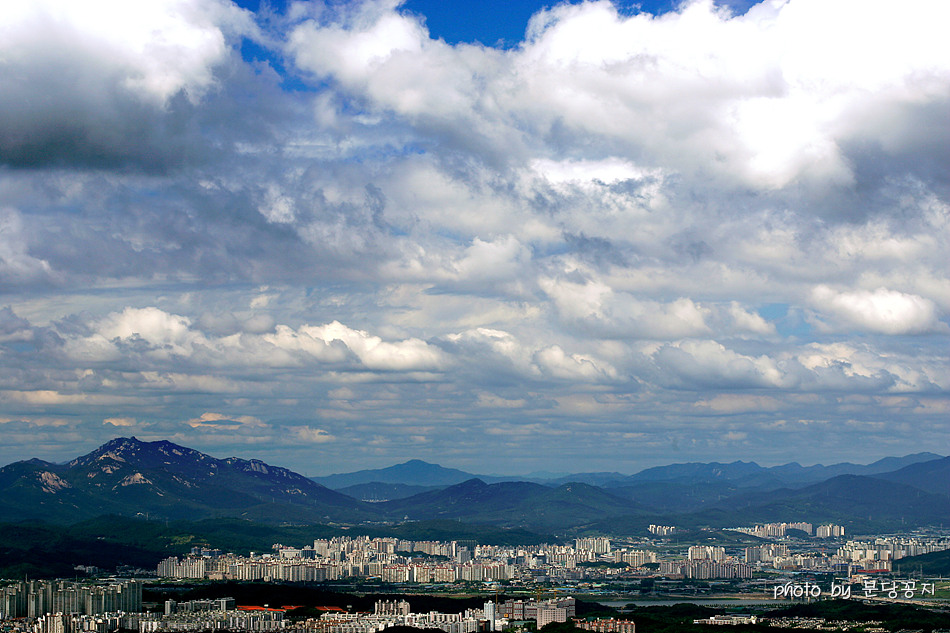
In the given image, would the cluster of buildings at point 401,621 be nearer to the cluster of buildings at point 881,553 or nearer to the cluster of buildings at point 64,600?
the cluster of buildings at point 64,600

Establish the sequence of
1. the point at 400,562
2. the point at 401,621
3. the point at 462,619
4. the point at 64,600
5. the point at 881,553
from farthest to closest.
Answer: the point at 881,553
the point at 400,562
the point at 64,600
the point at 462,619
the point at 401,621

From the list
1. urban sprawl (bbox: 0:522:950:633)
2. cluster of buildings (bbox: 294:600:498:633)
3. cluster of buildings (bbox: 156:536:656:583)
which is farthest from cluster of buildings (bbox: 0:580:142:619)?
cluster of buildings (bbox: 156:536:656:583)

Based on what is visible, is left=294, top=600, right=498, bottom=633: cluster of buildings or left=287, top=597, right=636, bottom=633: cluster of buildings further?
left=287, top=597, right=636, bottom=633: cluster of buildings

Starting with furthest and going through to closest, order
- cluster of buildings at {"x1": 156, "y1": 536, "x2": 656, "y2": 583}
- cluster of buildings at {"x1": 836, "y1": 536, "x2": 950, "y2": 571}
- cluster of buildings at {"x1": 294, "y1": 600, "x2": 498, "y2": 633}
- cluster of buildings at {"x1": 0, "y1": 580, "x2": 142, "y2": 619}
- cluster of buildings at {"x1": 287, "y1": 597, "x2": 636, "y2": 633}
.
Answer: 1. cluster of buildings at {"x1": 836, "y1": 536, "x2": 950, "y2": 571}
2. cluster of buildings at {"x1": 156, "y1": 536, "x2": 656, "y2": 583}
3. cluster of buildings at {"x1": 0, "y1": 580, "x2": 142, "y2": 619}
4. cluster of buildings at {"x1": 287, "y1": 597, "x2": 636, "y2": 633}
5. cluster of buildings at {"x1": 294, "y1": 600, "x2": 498, "y2": 633}

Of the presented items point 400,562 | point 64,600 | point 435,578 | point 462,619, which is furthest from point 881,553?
point 64,600

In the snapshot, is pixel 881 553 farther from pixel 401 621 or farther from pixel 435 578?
pixel 401 621

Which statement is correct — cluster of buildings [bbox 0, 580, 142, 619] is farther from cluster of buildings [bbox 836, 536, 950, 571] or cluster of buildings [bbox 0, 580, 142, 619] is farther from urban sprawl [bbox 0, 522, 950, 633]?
cluster of buildings [bbox 836, 536, 950, 571]

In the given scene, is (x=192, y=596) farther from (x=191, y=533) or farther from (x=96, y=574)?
(x=191, y=533)

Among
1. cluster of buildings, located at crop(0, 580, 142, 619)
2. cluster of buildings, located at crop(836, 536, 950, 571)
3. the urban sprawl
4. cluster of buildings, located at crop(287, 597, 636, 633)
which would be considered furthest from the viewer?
cluster of buildings, located at crop(836, 536, 950, 571)

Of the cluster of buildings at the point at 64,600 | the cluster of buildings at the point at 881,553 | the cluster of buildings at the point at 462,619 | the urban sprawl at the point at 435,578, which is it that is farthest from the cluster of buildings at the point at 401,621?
the cluster of buildings at the point at 881,553

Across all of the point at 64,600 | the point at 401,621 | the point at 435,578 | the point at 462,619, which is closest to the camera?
the point at 401,621

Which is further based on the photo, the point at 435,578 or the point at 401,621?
the point at 435,578

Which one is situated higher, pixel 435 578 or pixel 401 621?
pixel 435 578
